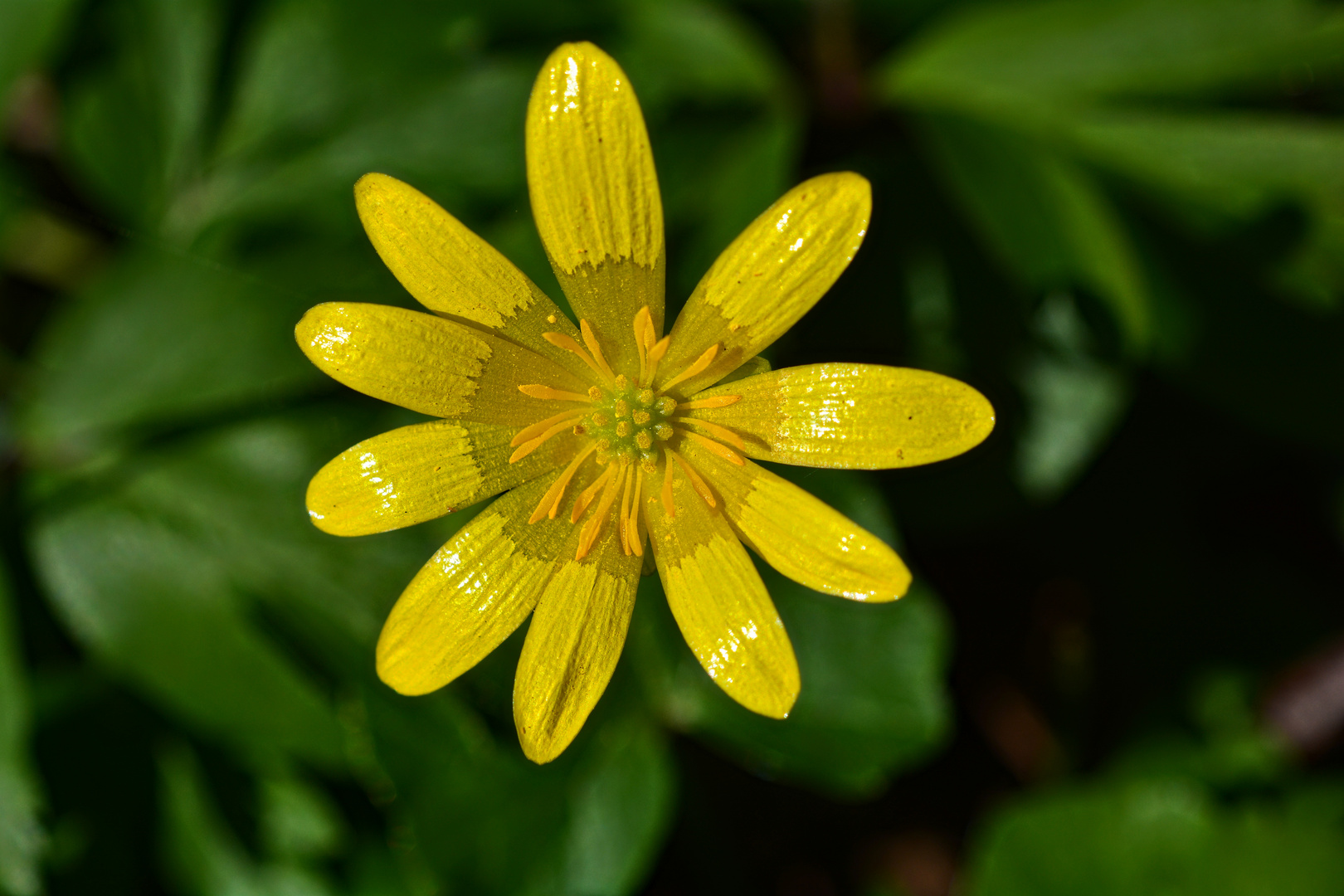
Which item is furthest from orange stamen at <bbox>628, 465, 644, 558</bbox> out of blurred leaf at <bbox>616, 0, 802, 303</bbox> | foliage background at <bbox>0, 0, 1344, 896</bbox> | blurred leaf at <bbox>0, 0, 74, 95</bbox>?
blurred leaf at <bbox>0, 0, 74, 95</bbox>

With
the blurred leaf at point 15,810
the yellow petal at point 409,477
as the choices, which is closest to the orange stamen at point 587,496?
the yellow petal at point 409,477

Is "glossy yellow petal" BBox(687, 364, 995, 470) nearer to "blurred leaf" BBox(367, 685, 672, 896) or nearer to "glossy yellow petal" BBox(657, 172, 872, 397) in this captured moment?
"glossy yellow petal" BBox(657, 172, 872, 397)

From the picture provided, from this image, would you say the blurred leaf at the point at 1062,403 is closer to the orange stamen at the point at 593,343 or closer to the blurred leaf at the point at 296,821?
the orange stamen at the point at 593,343

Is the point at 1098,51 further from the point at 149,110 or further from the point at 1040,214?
the point at 149,110

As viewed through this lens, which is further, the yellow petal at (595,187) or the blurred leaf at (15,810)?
the blurred leaf at (15,810)

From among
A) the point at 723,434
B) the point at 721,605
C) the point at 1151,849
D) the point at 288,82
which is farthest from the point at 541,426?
the point at 1151,849

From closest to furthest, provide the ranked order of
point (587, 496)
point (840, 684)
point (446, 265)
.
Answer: point (446, 265) → point (587, 496) → point (840, 684)

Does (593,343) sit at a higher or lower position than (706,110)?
lower
